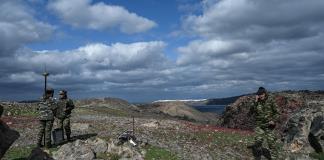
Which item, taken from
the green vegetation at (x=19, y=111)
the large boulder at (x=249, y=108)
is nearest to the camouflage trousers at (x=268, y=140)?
the large boulder at (x=249, y=108)

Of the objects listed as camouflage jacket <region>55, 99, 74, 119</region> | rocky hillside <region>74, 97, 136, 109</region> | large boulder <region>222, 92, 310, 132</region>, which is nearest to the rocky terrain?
large boulder <region>222, 92, 310, 132</region>

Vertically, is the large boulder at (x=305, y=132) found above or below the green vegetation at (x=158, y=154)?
above

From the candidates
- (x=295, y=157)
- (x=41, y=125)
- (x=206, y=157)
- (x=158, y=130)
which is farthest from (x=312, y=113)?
(x=41, y=125)

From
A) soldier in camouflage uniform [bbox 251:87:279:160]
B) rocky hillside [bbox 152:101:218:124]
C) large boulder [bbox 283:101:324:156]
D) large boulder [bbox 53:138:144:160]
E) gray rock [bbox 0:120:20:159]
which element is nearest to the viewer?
gray rock [bbox 0:120:20:159]

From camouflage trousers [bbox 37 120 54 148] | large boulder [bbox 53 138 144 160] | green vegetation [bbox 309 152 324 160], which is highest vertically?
camouflage trousers [bbox 37 120 54 148]

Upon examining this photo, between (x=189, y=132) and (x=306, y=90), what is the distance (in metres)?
20.0

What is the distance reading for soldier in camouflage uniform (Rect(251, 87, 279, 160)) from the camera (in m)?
24.3

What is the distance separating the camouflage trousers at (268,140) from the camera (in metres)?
24.2

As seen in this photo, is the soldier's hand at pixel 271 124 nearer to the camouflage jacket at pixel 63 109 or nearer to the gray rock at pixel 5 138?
the gray rock at pixel 5 138

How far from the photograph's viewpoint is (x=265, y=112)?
24734 mm

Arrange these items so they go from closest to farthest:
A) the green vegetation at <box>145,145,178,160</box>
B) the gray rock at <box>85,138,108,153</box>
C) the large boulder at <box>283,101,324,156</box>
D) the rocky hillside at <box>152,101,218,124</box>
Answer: the green vegetation at <box>145,145,178,160</box> → the gray rock at <box>85,138,108,153</box> → the large boulder at <box>283,101,324,156</box> → the rocky hillside at <box>152,101,218,124</box>

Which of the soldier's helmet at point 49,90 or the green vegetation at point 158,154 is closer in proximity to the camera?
the green vegetation at point 158,154

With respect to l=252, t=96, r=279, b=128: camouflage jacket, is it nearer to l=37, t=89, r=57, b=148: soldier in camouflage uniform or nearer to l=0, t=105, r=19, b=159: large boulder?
l=0, t=105, r=19, b=159: large boulder

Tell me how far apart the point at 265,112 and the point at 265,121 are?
0.46 meters
